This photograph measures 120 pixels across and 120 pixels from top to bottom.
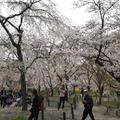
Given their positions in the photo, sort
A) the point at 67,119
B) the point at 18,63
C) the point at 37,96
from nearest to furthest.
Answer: the point at 37,96, the point at 67,119, the point at 18,63

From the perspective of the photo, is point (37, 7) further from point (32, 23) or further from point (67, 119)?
point (67, 119)

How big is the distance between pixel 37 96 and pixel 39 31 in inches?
371

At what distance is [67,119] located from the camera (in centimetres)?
2084

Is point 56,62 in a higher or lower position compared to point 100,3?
lower

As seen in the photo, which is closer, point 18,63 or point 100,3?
point 100,3

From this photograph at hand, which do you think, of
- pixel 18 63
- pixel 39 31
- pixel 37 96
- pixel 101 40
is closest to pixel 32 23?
pixel 39 31

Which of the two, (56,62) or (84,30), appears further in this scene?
(56,62)

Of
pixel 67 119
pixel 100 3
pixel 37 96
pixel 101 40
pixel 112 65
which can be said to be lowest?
pixel 67 119

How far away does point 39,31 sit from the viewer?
25.8 metres

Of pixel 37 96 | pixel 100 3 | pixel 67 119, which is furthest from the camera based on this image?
pixel 100 3

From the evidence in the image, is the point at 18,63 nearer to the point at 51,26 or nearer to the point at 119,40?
the point at 51,26

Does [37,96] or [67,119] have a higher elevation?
[37,96]

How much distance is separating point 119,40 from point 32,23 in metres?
6.29

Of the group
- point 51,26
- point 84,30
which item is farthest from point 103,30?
point 51,26
